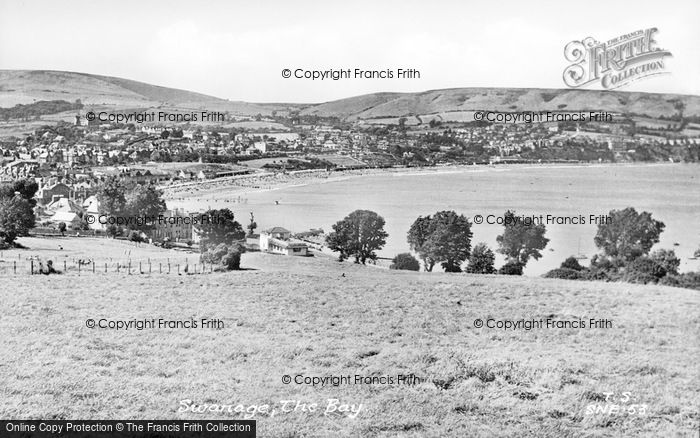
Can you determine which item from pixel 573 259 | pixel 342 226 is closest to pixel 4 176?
pixel 342 226

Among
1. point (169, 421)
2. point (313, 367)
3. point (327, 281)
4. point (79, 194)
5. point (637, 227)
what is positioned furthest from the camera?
point (79, 194)

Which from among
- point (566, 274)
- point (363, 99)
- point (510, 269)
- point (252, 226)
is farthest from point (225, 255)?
point (566, 274)

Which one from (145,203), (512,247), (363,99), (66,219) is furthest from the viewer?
(66,219)

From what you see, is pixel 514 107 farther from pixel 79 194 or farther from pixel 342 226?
pixel 79 194

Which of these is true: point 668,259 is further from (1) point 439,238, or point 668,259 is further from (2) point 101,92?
(2) point 101,92

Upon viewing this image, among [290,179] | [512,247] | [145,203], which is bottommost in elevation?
[512,247]

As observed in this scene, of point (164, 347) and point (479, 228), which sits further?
point (479, 228)

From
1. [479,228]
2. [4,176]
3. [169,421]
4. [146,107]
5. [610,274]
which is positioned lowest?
[169,421]

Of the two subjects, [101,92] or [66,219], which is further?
[66,219]
